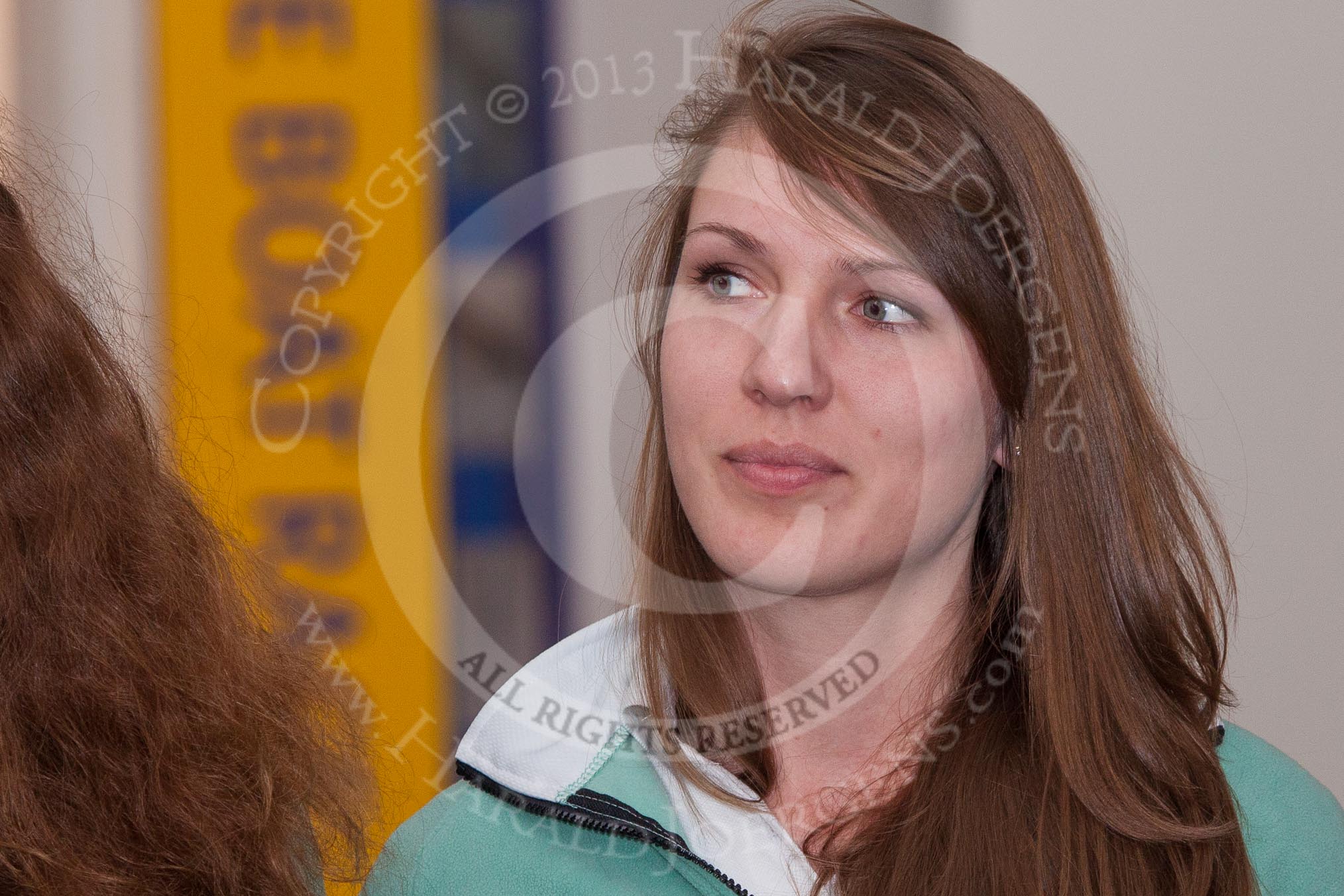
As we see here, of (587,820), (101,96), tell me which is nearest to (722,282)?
(587,820)

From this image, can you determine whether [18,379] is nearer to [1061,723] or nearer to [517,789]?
[517,789]

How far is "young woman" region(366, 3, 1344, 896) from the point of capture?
43.6 inches

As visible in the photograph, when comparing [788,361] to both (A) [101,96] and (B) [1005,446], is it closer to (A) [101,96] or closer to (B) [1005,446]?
(B) [1005,446]

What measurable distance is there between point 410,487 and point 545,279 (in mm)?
403

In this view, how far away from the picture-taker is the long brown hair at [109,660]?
830 millimetres

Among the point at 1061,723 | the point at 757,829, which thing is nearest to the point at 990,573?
the point at 1061,723

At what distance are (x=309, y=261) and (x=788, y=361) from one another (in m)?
1.34

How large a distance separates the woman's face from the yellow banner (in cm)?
119

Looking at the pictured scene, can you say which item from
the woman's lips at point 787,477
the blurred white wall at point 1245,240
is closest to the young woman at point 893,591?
the woman's lips at point 787,477

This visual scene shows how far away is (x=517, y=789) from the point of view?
112cm

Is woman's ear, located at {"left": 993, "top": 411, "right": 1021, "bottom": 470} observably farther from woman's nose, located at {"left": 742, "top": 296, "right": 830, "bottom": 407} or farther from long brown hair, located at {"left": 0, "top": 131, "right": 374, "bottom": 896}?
long brown hair, located at {"left": 0, "top": 131, "right": 374, "bottom": 896}

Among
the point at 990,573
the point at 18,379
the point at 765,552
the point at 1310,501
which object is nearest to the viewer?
the point at 18,379

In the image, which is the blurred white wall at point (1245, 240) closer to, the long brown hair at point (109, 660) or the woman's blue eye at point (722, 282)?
the woman's blue eye at point (722, 282)

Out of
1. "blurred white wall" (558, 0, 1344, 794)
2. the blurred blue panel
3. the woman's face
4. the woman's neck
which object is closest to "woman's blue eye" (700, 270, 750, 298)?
the woman's face
